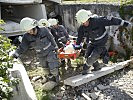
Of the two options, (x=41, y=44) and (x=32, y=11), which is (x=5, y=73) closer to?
(x=41, y=44)

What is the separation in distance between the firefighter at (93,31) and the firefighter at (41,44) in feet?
2.29

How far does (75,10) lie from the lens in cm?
1080

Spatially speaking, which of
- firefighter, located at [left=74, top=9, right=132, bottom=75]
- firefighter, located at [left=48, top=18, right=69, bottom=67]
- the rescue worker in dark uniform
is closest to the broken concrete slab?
firefighter, located at [left=74, top=9, right=132, bottom=75]

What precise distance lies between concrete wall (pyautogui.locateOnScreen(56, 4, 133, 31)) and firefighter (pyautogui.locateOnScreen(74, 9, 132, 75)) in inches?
101

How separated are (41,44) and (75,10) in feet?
17.6

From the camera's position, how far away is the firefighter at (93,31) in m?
5.61

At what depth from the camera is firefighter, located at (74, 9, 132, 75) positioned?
561 centimetres

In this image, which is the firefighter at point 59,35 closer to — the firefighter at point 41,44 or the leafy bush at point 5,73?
the firefighter at point 41,44

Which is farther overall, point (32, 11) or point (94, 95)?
point (32, 11)

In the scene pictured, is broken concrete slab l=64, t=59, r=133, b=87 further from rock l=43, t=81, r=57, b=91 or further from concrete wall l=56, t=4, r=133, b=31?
concrete wall l=56, t=4, r=133, b=31

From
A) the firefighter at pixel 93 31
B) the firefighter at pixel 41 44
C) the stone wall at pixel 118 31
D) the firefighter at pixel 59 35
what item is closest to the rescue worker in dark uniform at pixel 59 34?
the firefighter at pixel 59 35

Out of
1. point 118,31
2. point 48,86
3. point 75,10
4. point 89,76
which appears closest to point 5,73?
point 48,86

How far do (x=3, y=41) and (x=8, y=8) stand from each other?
10.7 m

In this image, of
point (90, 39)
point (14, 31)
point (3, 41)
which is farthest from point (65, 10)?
point (3, 41)
